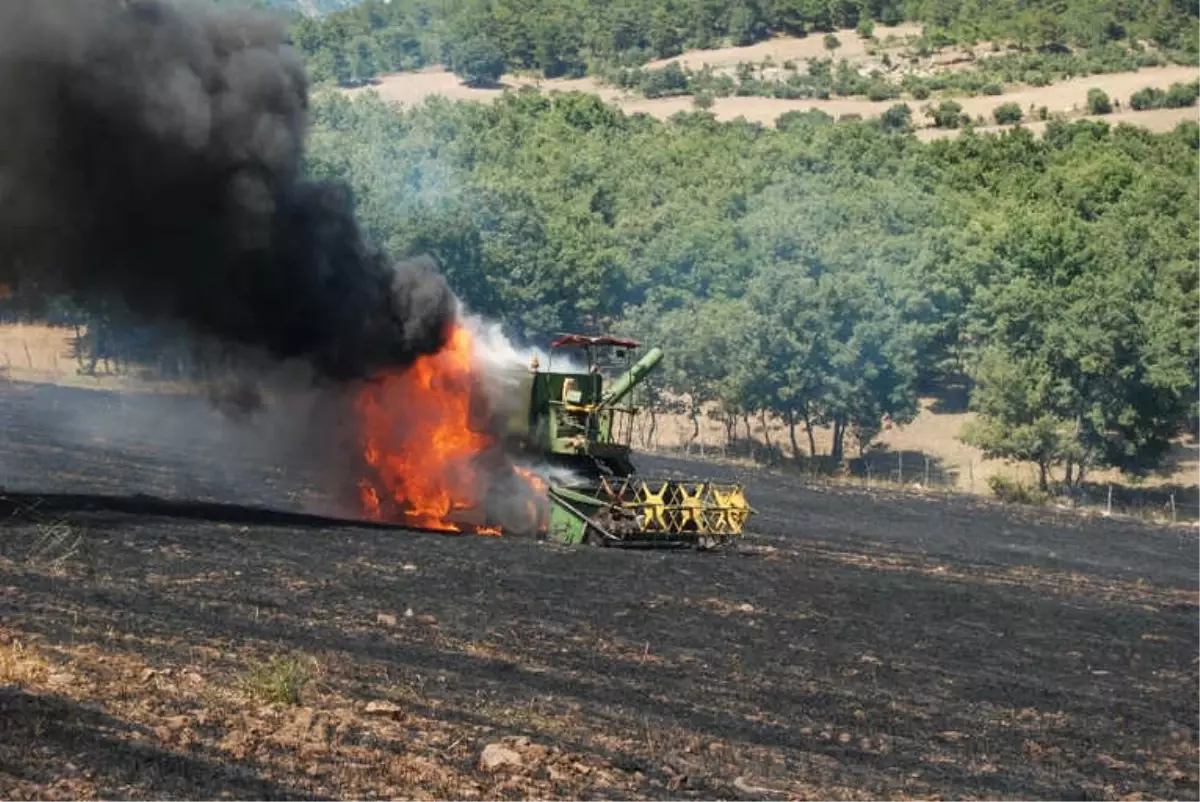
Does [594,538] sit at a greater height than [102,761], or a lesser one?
greater

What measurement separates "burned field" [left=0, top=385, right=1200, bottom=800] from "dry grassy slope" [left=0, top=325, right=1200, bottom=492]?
50604 millimetres

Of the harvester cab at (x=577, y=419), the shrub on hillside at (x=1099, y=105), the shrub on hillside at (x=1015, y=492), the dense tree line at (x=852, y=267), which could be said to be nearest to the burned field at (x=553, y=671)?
the harvester cab at (x=577, y=419)

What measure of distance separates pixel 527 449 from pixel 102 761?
26.4 metres

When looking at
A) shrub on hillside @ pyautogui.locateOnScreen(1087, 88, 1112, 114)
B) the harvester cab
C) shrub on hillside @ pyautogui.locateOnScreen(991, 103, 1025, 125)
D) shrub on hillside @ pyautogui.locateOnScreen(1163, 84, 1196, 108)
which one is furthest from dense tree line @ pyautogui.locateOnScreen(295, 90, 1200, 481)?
the harvester cab

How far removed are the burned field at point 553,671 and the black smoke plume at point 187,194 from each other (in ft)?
16.9

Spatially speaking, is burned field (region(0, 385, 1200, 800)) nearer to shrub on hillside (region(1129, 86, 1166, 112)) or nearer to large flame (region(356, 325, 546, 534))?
large flame (region(356, 325, 546, 534))

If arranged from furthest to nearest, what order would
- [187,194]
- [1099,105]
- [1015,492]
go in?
[1099,105] < [1015,492] < [187,194]

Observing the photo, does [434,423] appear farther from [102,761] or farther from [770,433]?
[770,433]

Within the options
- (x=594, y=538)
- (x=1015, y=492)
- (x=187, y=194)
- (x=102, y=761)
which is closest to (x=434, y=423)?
(x=594, y=538)

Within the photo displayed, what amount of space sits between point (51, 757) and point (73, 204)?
76.2 ft

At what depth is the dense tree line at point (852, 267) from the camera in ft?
297

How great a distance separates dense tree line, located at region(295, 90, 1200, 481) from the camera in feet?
297

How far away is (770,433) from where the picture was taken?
374 ft

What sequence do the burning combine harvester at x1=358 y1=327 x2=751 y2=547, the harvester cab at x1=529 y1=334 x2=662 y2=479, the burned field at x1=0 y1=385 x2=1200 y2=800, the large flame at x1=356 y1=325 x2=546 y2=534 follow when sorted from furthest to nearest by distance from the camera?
1. the large flame at x1=356 y1=325 x2=546 y2=534
2. the burning combine harvester at x1=358 y1=327 x2=751 y2=547
3. the harvester cab at x1=529 y1=334 x2=662 y2=479
4. the burned field at x1=0 y1=385 x2=1200 y2=800
